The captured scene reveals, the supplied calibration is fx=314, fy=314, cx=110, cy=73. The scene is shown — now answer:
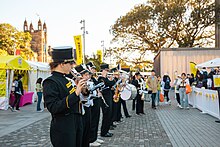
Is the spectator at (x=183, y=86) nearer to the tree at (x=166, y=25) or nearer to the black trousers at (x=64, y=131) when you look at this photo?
the black trousers at (x=64, y=131)

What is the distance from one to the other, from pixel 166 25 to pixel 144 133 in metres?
29.6

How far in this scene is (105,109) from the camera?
8.05 meters

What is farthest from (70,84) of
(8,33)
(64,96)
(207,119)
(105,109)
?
(8,33)

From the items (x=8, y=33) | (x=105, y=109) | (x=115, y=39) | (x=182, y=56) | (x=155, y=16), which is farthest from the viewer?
(x=8, y=33)

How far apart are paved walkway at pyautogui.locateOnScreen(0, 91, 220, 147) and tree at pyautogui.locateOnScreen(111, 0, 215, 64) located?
26715 millimetres

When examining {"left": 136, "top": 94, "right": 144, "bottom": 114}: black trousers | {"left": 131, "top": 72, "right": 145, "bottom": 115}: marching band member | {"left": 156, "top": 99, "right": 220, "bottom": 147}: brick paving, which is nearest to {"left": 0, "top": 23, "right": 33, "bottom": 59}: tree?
{"left": 131, "top": 72, "right": 145, "bottom": 115}: marching band member

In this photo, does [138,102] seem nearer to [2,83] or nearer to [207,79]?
[207,79]

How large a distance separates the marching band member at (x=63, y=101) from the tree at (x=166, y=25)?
34.4 m

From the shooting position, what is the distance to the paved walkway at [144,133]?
25.2ft

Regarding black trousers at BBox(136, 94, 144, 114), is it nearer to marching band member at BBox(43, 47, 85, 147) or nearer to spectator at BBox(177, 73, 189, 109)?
spectator at BBox(177, 73, 189, 109)

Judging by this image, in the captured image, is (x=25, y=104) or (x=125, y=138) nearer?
(x=125, y=138)

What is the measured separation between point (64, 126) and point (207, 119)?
9499 millimetres

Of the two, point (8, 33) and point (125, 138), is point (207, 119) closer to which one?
point (125, 138)

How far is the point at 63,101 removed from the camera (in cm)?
322
